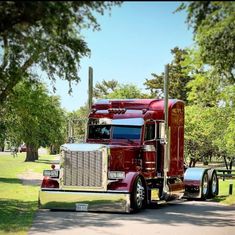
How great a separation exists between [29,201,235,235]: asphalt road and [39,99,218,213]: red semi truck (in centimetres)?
46

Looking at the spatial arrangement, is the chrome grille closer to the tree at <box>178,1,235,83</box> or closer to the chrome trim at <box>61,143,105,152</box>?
the chrome trim at <box>61,143,105,152</box>

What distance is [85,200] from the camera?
52.1 feet

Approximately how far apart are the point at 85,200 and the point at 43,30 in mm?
9458

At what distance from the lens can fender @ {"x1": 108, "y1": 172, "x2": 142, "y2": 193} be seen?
1586 cm

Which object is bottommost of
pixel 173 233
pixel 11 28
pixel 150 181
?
pixel 173 233

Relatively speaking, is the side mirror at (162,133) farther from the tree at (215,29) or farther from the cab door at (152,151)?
the tree at (215,29)

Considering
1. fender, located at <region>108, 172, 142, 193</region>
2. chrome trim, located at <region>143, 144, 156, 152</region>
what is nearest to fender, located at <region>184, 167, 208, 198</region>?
chrome trim, located at <region>143, 144, 156, 152</region>

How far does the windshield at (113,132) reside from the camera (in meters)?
18.0

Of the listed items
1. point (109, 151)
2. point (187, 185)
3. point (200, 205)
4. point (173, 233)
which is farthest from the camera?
point (187, 185)

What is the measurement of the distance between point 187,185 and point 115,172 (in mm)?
6227

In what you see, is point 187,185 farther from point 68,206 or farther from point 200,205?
point 68,206

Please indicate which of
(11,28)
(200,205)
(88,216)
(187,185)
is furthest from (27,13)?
(187,185)

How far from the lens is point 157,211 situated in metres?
17.3

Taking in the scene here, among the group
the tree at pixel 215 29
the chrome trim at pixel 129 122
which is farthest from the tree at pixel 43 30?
the chrome trim at pixel 129 122
